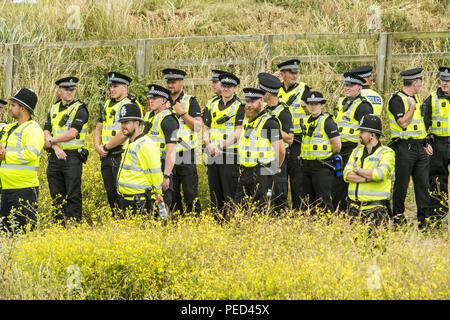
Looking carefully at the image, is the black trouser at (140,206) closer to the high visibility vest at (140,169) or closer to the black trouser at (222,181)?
the high visibility vest at (140,169)

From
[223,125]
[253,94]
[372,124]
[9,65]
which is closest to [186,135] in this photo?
[223,125]

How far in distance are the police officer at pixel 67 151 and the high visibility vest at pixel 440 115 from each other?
506 cm

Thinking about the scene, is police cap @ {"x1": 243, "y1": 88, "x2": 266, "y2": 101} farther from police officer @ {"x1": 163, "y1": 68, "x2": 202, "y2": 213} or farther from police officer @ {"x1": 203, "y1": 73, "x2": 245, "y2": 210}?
police officer @ {"x1": 163, "y1": 68, "x2": 202, "y2": 213}

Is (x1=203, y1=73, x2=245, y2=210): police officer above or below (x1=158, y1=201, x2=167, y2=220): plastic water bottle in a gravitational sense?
above

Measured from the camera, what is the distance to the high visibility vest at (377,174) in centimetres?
779

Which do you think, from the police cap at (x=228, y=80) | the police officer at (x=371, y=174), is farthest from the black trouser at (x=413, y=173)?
the police cap at (x=228, y=80)

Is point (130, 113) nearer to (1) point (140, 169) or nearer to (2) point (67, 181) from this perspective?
(1) point (140, 169)

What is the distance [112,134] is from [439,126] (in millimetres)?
4755

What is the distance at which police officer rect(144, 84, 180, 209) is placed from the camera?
29.1 feet

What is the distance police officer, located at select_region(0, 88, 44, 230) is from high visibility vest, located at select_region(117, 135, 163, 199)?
3.97ft

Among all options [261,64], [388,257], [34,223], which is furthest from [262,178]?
[261,64]

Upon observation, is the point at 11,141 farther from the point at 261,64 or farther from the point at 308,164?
the point at 261,64

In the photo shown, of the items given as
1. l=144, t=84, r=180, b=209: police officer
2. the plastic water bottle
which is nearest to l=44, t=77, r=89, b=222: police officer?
l=144, t=84, r=180, b=209: police officer
